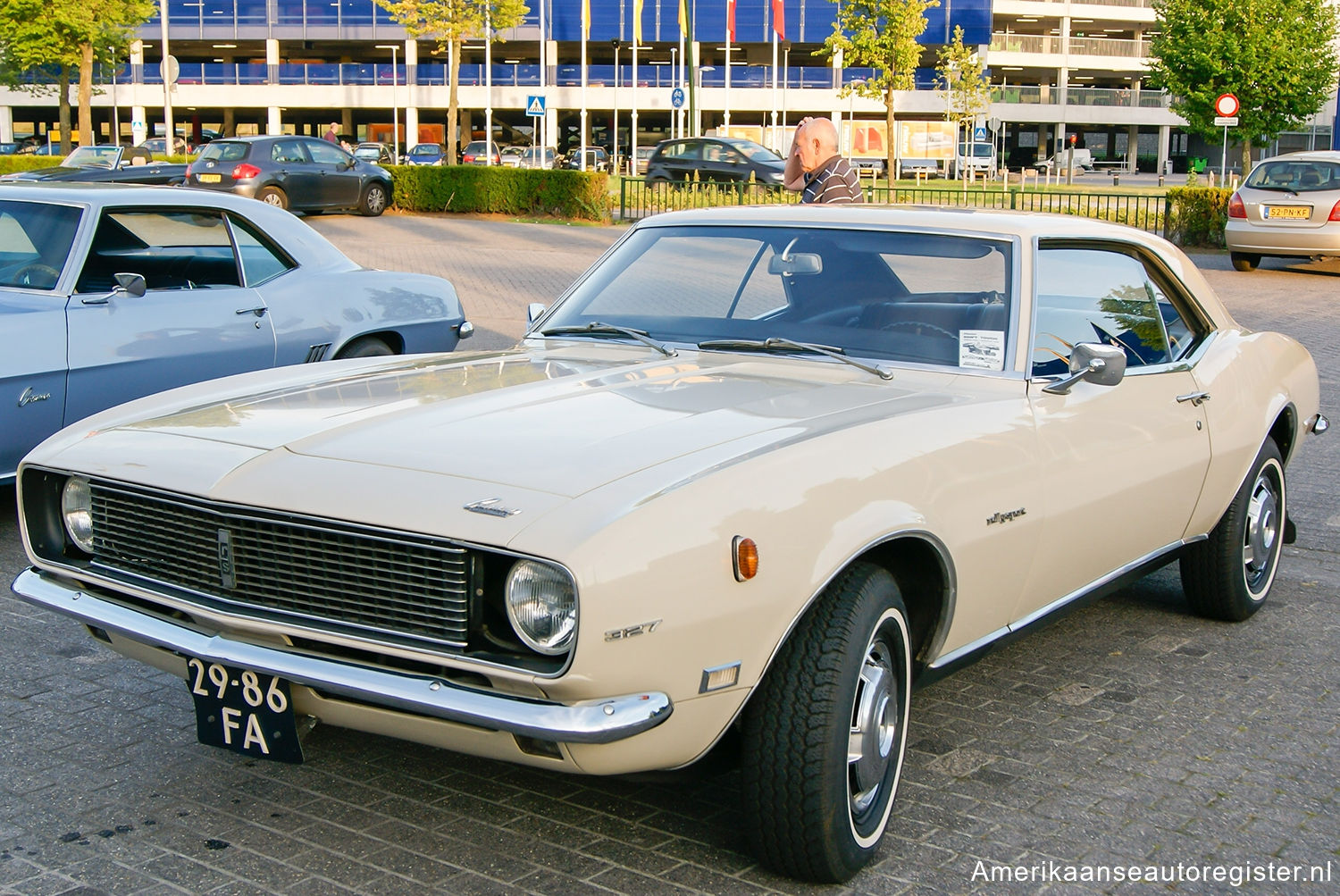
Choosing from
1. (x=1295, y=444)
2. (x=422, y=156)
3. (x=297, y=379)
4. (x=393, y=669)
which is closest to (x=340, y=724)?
(x=393, y=669)

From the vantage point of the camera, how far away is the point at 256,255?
714 centimetres

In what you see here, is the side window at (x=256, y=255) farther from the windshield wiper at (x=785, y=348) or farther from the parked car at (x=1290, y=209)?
the parked car at (x=1290, y=209)

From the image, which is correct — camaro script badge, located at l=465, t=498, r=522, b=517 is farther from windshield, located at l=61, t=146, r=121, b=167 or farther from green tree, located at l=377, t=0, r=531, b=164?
green tree, located at l=377, t=0, r=531, b=164

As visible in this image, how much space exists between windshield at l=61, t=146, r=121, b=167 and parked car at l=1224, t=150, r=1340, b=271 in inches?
710

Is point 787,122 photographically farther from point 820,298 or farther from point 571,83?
point 820,298

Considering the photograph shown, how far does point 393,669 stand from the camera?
2.87m

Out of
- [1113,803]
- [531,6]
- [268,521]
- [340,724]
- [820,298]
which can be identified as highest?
[531,6]

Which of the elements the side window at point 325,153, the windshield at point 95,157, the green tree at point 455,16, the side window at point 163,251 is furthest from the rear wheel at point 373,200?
the side window at point 163,251

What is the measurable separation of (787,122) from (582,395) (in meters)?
68.3

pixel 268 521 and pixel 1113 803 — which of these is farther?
pixel 1113 803

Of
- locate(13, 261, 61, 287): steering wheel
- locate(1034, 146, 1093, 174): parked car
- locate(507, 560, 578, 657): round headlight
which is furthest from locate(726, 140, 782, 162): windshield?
locate(1034, 146, 1093, 174): parked car

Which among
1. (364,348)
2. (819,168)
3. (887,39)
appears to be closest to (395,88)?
(887,39)

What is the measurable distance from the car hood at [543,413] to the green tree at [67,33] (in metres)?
39.1

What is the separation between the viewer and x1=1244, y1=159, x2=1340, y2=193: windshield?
60.0ft
